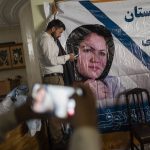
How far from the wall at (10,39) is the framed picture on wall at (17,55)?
0.20m

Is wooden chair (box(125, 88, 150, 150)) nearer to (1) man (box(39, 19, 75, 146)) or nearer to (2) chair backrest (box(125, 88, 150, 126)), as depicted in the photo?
(2) chair backrest (box(125, 88, 150, 126))

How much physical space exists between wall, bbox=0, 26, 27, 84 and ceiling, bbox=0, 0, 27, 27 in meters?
0.30

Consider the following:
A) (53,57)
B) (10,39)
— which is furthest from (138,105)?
(10,39)

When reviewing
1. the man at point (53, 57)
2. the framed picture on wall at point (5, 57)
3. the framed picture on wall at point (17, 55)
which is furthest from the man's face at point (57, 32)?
the framed picture on wall at point (5, 57)

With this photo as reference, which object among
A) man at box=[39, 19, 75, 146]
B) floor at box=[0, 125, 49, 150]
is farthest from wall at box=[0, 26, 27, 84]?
man at box=[39, 19, 75, 146]

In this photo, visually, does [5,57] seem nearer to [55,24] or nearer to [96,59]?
[55,24]

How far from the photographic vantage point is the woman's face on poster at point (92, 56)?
3.36m

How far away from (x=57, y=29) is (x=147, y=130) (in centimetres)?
155

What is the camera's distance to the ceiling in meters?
4.15

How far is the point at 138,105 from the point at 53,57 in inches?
47.6

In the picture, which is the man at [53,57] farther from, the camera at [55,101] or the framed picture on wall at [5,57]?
the framed picture on wall at [5,57]

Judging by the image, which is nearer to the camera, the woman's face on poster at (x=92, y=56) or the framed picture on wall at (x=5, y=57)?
the woman's face on poster at (x=92, y=56)

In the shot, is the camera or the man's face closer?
the camera

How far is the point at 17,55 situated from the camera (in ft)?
20.4
